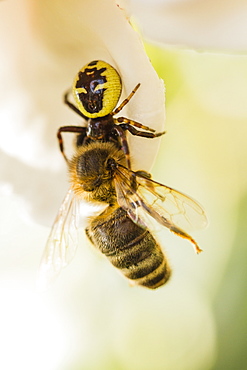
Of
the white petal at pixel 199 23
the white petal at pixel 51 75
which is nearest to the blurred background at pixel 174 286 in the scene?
the white petal at pixel 51 75

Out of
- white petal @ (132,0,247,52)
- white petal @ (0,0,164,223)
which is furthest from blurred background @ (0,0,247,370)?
white petal @ (132,0,247,52)

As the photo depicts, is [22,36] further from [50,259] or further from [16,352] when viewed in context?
[16,352]

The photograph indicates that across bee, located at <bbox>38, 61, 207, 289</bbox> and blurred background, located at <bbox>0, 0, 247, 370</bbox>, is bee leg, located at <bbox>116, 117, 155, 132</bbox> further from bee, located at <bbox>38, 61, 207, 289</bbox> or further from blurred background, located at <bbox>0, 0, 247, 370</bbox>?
blurred background, located at <bbox>0, 0, 247, 370</bbox>

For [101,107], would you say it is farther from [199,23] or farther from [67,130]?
[199,23]

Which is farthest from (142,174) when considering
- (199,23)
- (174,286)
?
(174,286)

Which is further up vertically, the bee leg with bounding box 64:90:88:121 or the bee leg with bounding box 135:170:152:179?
the bee leg with bounding box 64:90:88:121

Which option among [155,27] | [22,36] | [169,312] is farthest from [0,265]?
[155,27]

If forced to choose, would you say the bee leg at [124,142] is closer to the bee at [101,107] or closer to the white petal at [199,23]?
the bee at [101,107]
